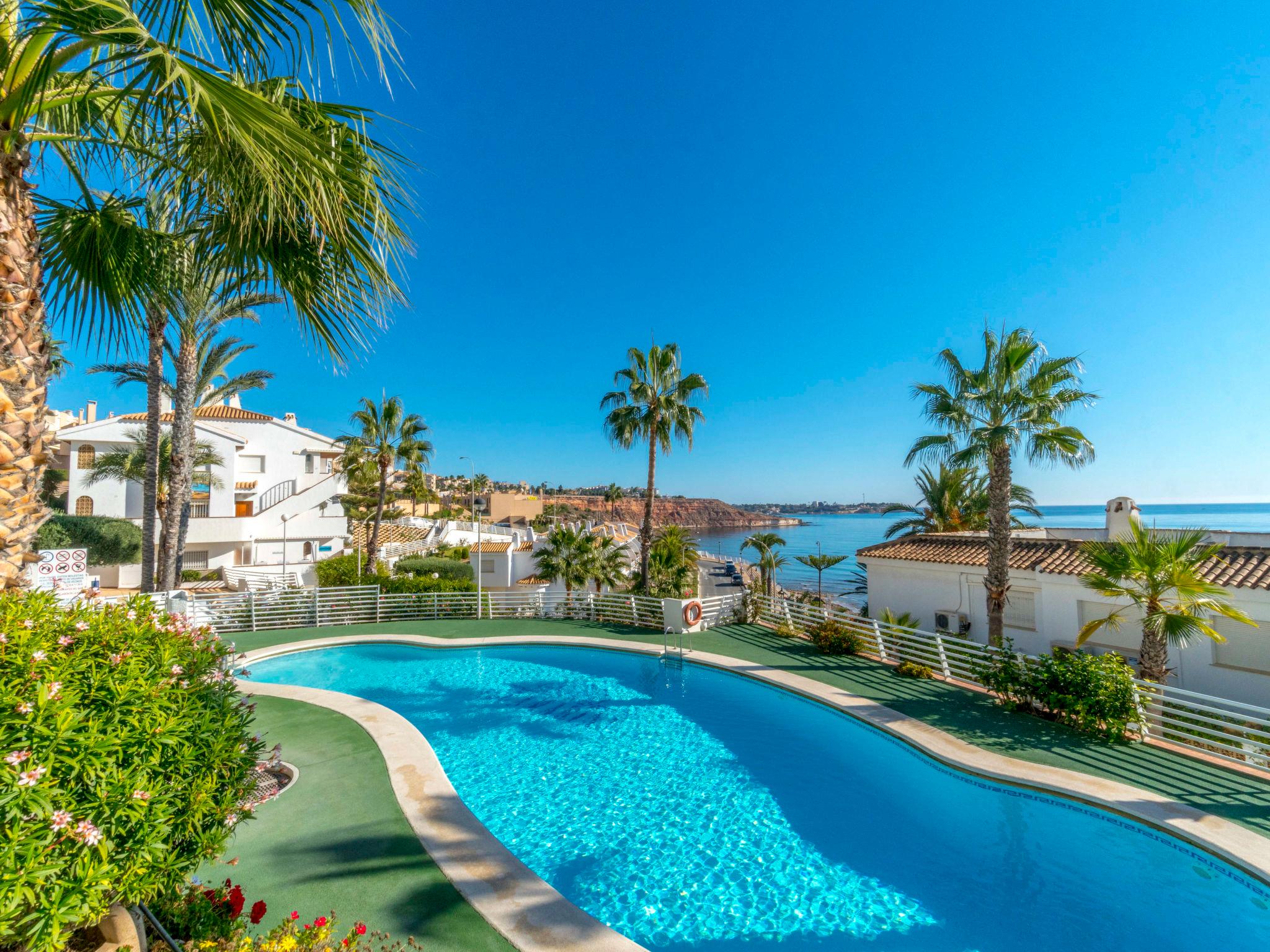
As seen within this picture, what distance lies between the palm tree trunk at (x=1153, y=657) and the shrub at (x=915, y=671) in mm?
3328

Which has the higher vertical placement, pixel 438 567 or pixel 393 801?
pixel 438 567

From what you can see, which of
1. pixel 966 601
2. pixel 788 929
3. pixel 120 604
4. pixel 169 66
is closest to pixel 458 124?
pixel 169 66

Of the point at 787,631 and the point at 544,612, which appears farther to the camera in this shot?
the point at 544,612

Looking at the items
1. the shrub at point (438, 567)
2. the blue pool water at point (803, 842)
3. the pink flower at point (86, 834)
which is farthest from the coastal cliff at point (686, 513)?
the pink flower at point (86, 834)

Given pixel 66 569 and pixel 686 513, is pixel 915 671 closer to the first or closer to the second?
pixel 66 569

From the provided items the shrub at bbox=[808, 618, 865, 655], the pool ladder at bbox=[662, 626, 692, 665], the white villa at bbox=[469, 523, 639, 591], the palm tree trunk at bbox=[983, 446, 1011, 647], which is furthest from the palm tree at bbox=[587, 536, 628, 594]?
the palm tree trunk at bbox=[983, 446, 1011, 647]

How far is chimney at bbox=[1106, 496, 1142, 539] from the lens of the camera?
12852 mm

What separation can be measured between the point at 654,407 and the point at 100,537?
2673 centimetres

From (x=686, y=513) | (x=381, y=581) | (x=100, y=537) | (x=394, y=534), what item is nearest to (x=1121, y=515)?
(x=381, y=581)

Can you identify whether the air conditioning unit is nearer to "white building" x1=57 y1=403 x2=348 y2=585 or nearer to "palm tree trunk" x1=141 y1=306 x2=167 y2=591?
"palm tree trunk" x1=141 y1=306 x2=167 y2=591

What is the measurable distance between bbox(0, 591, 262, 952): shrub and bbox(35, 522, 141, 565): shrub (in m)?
30.3

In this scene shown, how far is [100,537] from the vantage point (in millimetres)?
24438

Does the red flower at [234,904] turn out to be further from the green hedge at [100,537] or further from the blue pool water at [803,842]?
the green hedge at [100,537]

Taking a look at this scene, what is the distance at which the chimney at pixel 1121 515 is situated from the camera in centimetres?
1285
